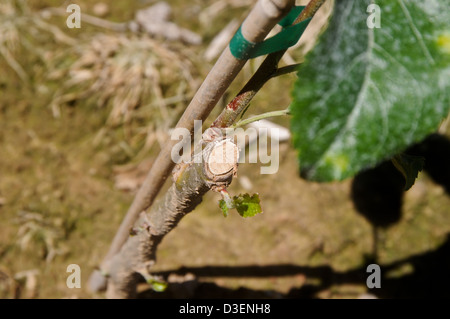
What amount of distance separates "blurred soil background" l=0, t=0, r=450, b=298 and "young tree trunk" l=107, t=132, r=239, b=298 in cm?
30

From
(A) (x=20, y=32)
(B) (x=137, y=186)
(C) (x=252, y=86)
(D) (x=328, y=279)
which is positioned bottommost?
(D) (x=328, y=279)

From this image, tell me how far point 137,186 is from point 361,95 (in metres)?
1.54

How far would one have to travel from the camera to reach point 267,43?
733mm

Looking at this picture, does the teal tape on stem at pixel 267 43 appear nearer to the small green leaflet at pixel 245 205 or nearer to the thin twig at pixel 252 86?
the thin twig at pixel 252 86

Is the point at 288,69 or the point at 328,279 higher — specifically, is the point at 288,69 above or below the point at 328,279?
above

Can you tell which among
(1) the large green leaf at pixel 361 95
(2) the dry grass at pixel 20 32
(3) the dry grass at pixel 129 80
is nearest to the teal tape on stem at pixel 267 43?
(1) the large green leaf at pixel 361 95

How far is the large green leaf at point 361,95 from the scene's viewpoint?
524mm

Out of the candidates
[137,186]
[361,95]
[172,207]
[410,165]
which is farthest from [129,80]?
[361,95]

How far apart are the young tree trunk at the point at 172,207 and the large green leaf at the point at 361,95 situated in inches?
11.7

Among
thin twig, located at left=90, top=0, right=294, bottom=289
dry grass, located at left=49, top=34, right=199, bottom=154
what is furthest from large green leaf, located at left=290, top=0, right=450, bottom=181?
dry grass, located at left=49, top=34, right=199, bottom=154

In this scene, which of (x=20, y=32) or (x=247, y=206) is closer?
(x=247, y=206)

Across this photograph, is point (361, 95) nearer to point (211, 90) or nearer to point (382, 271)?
point (211, 90)
